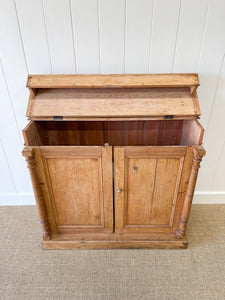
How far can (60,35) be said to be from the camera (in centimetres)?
123

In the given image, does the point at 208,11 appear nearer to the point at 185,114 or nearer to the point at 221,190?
the point at 185,114

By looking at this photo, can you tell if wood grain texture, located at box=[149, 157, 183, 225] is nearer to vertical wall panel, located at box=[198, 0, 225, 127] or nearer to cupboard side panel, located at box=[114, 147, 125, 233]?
cupboard side panel, located at box=[114, 147, 125, 233]

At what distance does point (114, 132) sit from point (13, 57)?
2.63ft

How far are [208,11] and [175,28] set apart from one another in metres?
0.19

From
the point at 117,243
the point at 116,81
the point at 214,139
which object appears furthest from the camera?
the point at 214,139

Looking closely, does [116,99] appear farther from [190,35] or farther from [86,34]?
[190,35]

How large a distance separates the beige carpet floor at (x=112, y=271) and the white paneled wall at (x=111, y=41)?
943mm

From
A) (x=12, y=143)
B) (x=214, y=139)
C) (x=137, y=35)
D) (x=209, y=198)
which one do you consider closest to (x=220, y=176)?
(x=209, y=198)

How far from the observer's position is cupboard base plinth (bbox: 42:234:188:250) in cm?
141

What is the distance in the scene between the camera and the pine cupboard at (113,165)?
114 cm

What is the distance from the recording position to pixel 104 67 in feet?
4.29

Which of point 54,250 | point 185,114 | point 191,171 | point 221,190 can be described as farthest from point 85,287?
point 221,190

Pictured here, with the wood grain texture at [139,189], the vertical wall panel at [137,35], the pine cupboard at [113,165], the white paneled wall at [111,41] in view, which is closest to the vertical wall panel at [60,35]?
the white paneled wall at [111,41]

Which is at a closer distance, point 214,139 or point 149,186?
point 149,186
